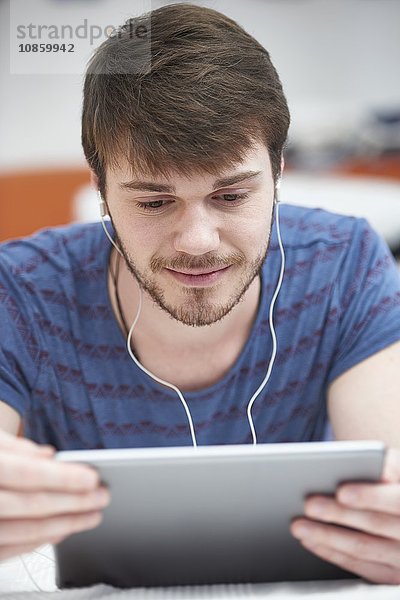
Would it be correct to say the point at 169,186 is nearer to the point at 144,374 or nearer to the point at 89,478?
the point at 144,374

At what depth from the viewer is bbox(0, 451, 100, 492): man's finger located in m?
0.76

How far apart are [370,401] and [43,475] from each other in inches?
22.5

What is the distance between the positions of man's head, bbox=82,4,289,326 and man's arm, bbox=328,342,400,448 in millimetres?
228

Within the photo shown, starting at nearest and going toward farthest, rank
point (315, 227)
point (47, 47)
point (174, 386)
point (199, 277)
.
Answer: point (199, 277) < point (174, 386) < point (315, 227) < point (47, 47)

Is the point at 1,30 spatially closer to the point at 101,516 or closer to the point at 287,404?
the point at 287,404

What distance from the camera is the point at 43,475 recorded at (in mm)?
780

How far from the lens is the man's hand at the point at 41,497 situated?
0.77 meters

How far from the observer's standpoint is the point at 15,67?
2260mm

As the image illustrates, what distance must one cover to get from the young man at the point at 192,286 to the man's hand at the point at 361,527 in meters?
0.31

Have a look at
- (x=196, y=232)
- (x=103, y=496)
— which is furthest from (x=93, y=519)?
(x=196, y=232)

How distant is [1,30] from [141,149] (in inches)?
87.2

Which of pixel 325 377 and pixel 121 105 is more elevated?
pixel 121 105

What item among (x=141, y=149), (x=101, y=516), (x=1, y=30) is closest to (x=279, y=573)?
(x=101, y=516)

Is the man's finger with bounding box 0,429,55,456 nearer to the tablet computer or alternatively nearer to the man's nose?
the tablet computer
